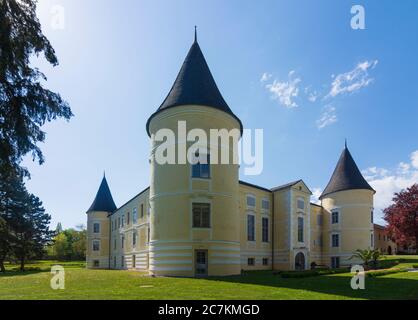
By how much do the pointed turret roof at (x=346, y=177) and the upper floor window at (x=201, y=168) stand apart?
77.9 ft

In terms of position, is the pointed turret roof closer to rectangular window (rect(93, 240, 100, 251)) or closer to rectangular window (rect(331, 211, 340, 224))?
rectangular window (rect(331, 211, 340, 224))

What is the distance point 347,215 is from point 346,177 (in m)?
4.37

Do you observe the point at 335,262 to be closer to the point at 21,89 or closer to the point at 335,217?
the point at 335,217

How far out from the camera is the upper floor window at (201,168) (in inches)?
882

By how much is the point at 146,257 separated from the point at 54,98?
78.7ft

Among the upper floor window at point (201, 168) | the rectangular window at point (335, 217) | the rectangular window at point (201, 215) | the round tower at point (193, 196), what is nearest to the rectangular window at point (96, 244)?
the round tower at point (193, 196)

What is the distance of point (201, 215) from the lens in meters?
22.0

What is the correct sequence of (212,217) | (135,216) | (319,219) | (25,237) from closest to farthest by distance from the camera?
(212,217), (135,216), (319,219), (25,237)

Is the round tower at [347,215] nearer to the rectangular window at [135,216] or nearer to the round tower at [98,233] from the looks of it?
the rectangular window at [135,216]

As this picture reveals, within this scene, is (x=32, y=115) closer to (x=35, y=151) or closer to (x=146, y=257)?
(x=35, y=151)

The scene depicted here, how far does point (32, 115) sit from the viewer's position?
13617 millimetres

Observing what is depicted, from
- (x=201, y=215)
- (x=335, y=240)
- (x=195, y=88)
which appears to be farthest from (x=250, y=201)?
(x=195, y=88)

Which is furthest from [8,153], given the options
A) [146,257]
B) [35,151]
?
[146,257]

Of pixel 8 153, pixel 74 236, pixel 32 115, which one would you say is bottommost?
pixel 74 236
